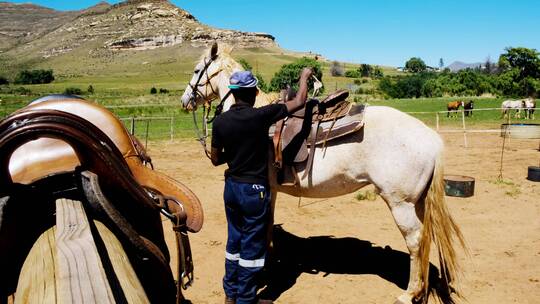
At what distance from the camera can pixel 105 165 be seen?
4.11ft

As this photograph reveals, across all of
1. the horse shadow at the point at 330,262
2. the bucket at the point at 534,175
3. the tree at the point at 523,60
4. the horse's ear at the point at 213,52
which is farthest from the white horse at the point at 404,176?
the tree at the point at 523,60

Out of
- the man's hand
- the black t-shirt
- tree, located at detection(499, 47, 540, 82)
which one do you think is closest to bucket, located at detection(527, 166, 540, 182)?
the man's hand

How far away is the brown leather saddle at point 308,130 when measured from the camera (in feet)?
12.8

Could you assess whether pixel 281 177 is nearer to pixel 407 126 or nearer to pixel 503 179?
pixel 407 126

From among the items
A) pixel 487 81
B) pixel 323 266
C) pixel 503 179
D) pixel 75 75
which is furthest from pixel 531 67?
pixel 75 75

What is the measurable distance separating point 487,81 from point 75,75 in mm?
101384

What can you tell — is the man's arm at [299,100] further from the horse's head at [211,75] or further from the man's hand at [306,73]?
the horse's head at [211,75]

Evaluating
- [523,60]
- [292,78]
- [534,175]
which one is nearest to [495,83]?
[523,60]

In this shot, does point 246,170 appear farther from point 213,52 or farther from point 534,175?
point 534,175

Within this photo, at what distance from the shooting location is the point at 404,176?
12.3ft

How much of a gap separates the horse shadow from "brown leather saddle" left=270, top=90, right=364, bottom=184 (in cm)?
139

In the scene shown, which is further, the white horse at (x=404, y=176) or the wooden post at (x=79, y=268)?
the white horse at (x=404, y=176)

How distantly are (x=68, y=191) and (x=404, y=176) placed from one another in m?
3.23

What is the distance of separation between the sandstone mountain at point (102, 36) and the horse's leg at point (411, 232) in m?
125
